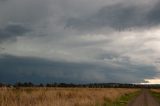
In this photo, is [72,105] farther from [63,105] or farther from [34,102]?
[34,102]

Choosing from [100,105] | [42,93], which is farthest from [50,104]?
[100,105]

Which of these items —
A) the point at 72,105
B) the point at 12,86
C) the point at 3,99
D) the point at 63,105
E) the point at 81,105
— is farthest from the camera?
the point at 81,105

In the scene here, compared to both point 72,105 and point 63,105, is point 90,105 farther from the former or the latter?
point 63,105

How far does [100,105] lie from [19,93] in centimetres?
1086

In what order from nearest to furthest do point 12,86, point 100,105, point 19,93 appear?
point 12,86, point 19,93, point 100,105

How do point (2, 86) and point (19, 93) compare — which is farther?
point (19, 93)

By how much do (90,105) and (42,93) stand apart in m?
4.81

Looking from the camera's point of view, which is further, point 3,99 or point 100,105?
point 100,105

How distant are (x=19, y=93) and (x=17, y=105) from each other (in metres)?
2.21

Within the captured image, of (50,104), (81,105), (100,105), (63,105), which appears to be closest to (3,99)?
(50,104)

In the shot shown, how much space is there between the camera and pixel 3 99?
14.6 meters

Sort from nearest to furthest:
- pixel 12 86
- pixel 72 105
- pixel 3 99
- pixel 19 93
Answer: pixel 3 99 → pixel 12 86 → pixel 19 93 → pixel 72 105

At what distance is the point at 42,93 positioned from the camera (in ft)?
66.4

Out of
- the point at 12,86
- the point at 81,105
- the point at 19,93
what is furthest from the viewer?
the point at 81,105
